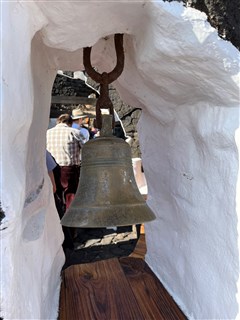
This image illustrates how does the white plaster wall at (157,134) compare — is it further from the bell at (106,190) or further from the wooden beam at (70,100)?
the wooden beam at (70,100)

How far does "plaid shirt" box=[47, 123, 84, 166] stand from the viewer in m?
3.43

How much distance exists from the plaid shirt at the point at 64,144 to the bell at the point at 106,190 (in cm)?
235

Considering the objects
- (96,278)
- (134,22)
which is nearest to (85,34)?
(134,22)

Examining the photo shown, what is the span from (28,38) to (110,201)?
1.70ft

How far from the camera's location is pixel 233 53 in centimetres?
91

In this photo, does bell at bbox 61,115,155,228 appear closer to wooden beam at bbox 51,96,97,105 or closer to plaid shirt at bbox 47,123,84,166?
plaid shirt at bbox 47,123,84,166

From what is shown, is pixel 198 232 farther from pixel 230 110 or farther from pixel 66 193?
pixel 66 193

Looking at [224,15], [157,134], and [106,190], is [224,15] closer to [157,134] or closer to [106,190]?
[106,190]

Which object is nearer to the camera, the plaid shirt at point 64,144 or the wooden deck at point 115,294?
the wooden deck at point 115,294

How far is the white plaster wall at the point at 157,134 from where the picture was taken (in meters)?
0.75

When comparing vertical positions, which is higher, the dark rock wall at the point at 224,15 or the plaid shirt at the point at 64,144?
the dark rock wall at the point at 224,15

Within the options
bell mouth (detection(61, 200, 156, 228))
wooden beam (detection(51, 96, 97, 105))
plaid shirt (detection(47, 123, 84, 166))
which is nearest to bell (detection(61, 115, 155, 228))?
bell mouth (detection(61, 200, 156, 228))

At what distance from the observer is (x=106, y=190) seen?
1.05 m

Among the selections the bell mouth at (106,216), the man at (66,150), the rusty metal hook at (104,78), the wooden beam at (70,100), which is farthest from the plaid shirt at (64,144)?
the wooden beam at (70,100)
